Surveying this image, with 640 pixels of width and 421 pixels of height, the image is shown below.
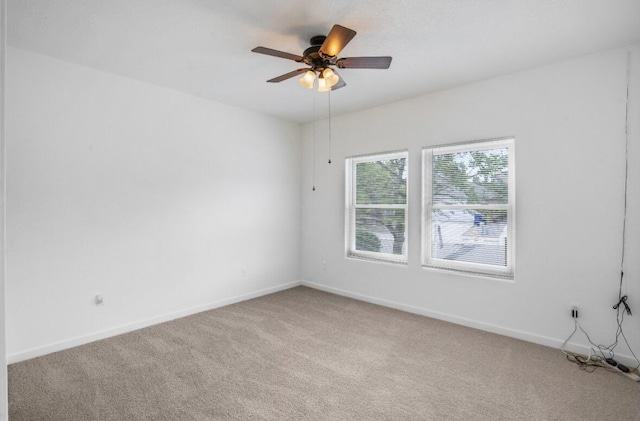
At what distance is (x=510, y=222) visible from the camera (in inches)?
128

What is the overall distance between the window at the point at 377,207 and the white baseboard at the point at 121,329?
1.60 meters

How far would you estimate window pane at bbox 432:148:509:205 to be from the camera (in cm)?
332

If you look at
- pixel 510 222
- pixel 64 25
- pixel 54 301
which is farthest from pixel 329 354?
pixel 64 25

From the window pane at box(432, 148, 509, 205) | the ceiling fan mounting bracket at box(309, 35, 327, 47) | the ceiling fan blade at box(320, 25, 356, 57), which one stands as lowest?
the window pane at box(432, 148, 509, 205)

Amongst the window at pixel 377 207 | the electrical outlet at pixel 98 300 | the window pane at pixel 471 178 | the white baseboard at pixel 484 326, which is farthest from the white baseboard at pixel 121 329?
the window pane at pixel 471 178

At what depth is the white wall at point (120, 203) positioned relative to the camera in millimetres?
2734

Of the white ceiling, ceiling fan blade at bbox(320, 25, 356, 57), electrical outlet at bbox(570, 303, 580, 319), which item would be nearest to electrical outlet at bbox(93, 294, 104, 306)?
the white ceiling

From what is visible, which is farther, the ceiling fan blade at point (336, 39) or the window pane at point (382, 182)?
the window pane at point (382, 182)

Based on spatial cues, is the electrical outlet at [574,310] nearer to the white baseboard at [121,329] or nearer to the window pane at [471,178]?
the window pane at [471,178]

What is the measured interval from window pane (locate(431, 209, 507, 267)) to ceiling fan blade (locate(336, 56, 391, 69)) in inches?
79.6

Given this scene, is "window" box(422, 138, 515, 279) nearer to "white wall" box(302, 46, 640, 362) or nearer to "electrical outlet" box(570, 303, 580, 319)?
"white wall" box(302, 46, 640, 362)

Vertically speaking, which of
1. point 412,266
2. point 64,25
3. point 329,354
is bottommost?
point 329,354

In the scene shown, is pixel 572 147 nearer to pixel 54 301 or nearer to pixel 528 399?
pixel 528 399

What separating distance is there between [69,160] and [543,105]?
4488 millimetres
